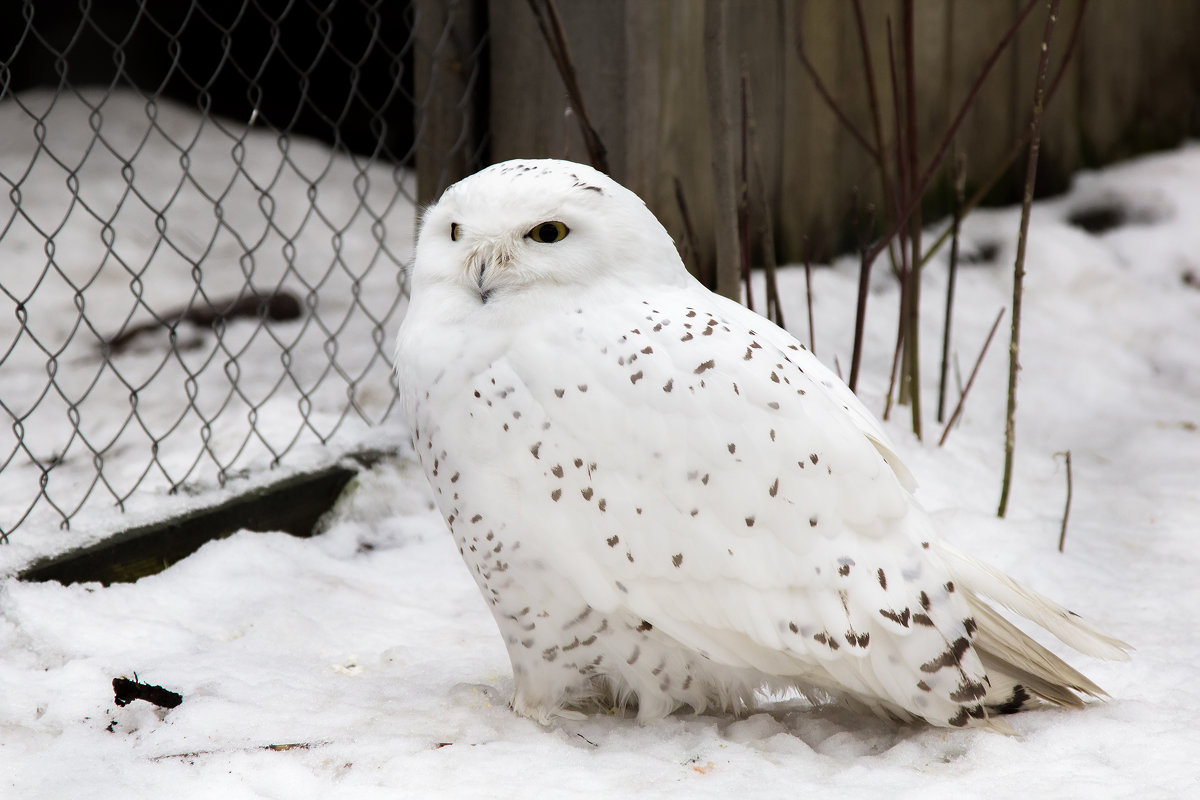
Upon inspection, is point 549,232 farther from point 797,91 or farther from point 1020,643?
point 797,91

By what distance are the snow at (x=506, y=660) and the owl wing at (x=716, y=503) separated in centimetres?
21

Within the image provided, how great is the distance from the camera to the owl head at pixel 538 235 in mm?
1961

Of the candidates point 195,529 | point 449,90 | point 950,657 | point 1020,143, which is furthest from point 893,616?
point 449,90

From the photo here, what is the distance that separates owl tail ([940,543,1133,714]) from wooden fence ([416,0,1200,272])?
1225 mm

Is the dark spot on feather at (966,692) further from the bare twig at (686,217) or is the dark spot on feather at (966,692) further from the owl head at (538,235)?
the bare twig at (686,217)

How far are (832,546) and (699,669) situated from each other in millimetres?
360

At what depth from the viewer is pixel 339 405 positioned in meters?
3.78

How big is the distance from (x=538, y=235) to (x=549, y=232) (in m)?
0.02

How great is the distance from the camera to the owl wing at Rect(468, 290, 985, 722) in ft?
6.40

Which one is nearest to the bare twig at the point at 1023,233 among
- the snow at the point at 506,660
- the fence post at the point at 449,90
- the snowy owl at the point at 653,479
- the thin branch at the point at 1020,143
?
the thin branch at the point at 1020,143

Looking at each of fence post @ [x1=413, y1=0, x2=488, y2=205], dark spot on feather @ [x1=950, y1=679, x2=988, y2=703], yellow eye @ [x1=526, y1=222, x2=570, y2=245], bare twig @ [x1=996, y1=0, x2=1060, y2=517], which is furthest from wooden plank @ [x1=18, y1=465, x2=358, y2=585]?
dark spot on feather @ [x1=950, y1=679, x2=988, y2=703]

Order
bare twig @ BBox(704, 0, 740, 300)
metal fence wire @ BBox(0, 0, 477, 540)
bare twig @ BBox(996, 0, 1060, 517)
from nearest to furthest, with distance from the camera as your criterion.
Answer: bare twig @ BBox(996, 0, 1060, 517) < bare twig @ BBox(704, 0, 740, 300) < metal fence wire @ BBox(0, 0, 477, 540)

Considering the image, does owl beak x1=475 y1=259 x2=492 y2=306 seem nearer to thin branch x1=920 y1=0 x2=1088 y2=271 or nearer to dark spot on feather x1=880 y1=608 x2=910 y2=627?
dark spot on feather x1=880 y1=608 x2=910 y2=627

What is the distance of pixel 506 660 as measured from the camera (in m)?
2.51
